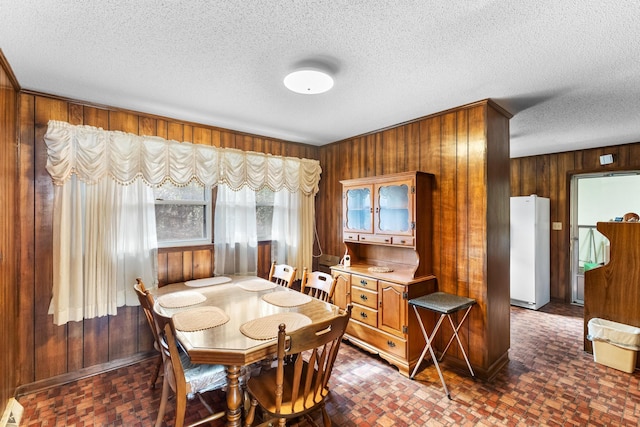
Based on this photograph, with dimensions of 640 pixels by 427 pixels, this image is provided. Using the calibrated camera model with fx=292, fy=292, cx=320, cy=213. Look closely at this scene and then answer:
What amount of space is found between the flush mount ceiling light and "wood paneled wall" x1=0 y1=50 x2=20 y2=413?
5.87 ft

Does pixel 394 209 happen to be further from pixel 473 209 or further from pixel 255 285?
pixel 255 285

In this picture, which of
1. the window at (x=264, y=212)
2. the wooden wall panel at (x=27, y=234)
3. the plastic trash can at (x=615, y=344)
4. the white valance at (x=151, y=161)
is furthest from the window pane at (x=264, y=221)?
the plastic trash can at (x=615, y=344)

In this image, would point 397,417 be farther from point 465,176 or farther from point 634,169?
point 634,169

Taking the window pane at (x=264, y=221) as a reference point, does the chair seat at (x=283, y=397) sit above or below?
below

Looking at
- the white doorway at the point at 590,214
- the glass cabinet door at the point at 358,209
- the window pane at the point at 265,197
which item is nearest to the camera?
the glass cabinet door at the point at 358,209

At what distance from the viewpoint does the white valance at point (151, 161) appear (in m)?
2.41

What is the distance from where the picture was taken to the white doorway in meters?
4.44

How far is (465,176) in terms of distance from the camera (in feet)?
8.75

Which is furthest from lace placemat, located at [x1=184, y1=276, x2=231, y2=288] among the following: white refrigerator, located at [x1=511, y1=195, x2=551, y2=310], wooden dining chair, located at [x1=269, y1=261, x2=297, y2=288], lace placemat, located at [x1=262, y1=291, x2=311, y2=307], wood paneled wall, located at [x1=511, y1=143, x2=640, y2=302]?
wood paneled wall, located at [x1=511, y1=143, x2=640, y2=302]

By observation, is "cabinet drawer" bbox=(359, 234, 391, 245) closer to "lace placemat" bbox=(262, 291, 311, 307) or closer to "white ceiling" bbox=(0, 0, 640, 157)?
"lace placemat" bbox=(262, 291, 311, 307)

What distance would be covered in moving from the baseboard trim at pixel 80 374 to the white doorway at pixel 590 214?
6.00 metres

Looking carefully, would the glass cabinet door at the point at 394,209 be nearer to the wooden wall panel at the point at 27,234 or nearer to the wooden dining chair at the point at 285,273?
the wooden dining chair at the point at 285,273

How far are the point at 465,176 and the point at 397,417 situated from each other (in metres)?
Result: 2.03

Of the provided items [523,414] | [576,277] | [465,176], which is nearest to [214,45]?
[465,176]
